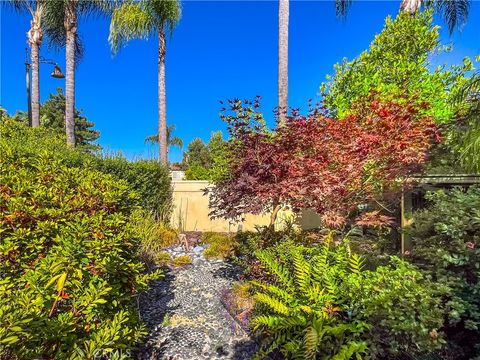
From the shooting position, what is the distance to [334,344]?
7.81 ft

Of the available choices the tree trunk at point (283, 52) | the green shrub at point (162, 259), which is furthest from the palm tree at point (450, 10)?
the green shrub at point (162, 259)

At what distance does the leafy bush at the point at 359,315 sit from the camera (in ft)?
6.97

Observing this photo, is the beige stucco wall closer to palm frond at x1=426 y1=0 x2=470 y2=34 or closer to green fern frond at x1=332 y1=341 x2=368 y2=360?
green fern frond at x1=332 y1=341 x2=368 y2=360

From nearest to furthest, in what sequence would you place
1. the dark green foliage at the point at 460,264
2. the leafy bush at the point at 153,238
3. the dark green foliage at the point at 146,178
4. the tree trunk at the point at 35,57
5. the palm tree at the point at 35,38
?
the dark green foliage at the point at 460,264, the leafy bush at the point at 153,238, the dark green foliage at the point at 146,178, the palm tree at the point at 35,38, the tree trunk at the point at 35,57

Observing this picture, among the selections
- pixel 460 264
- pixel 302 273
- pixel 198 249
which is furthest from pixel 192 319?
pixel 460 264

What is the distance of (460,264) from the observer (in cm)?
231

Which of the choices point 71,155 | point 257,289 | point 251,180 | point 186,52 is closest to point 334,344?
point 257,289

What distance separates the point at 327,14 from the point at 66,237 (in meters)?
11.0

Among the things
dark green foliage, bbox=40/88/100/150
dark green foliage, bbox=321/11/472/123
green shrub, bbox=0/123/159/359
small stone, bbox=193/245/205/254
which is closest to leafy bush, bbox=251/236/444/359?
green shrub, bbox=0/123/159/359

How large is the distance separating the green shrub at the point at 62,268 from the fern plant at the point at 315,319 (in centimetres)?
119

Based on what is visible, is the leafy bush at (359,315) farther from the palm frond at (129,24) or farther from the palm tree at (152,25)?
the palm frond at (129,24)

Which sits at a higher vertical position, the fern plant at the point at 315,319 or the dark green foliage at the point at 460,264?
the dark green foliage at the point at 460,264

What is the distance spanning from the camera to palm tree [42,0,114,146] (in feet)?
31.0

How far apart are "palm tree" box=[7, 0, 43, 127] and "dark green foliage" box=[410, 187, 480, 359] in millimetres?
14262
